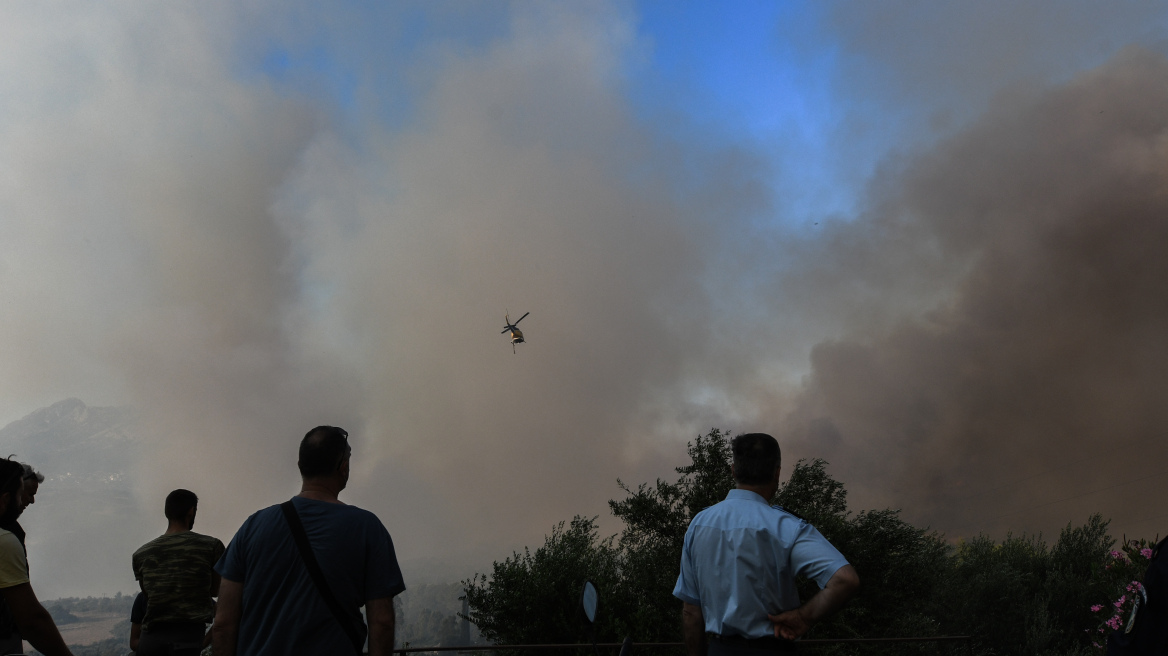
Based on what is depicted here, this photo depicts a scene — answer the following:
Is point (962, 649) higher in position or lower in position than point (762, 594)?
lower

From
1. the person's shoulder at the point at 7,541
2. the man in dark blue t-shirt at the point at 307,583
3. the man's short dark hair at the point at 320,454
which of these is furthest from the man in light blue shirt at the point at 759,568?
the person's shoulder at the point at 7,541

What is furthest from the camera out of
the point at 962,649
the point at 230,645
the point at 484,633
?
the point at 962,649

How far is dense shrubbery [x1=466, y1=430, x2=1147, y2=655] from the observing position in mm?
27172

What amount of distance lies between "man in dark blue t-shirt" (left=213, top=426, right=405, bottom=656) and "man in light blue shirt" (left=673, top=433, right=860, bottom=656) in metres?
1.40

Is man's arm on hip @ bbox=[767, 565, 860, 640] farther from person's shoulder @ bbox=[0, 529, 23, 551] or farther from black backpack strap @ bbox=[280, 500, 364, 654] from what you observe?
person's shoulder @ bbox=[0, 529, 23, 551]

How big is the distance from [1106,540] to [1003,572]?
209 inches

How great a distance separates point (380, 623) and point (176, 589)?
2.27 meters

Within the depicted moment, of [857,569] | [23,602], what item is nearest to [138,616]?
[23,602]

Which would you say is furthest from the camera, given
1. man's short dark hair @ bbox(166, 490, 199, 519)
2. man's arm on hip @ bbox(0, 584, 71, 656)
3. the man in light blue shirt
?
man's short dark hair @ bbox(166, 490, 199, 519)

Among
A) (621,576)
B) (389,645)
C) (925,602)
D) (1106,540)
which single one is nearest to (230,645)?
(389,645)

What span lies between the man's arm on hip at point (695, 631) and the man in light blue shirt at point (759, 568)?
0.07 metres

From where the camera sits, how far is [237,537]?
3.21 m

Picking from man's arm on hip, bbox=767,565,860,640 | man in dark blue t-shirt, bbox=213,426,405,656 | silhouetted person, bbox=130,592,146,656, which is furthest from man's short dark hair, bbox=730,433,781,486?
silhouetted person, bbox=130,592,146,656

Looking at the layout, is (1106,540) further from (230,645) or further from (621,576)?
(230,645)
